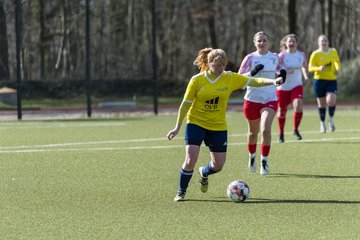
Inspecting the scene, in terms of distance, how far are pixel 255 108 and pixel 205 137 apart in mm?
2960

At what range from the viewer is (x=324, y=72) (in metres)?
20.9

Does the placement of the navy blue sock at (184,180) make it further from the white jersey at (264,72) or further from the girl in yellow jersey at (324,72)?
the girl in yellow jersey at (324,72)

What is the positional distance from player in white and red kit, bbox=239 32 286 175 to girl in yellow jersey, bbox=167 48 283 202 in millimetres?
2526

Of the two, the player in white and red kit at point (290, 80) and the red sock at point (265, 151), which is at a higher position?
the player in white and red kit at point (290, 80)

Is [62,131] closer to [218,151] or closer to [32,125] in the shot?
[32,125]

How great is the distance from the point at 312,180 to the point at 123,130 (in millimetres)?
10799

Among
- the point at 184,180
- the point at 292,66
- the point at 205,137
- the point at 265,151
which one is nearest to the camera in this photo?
the point at 184,180

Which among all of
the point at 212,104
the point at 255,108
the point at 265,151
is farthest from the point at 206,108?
the point at 255,108

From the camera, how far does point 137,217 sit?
9.44 metres

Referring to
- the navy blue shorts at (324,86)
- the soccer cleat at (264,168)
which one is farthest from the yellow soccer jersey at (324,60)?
the soccer cleat at (264,168)

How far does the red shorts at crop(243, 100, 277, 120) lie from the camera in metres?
13.7

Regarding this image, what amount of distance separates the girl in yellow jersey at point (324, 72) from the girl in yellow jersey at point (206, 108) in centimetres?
978

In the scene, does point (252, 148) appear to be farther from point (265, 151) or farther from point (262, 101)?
point (262, 101)

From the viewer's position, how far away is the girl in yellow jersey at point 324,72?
67.3ft
